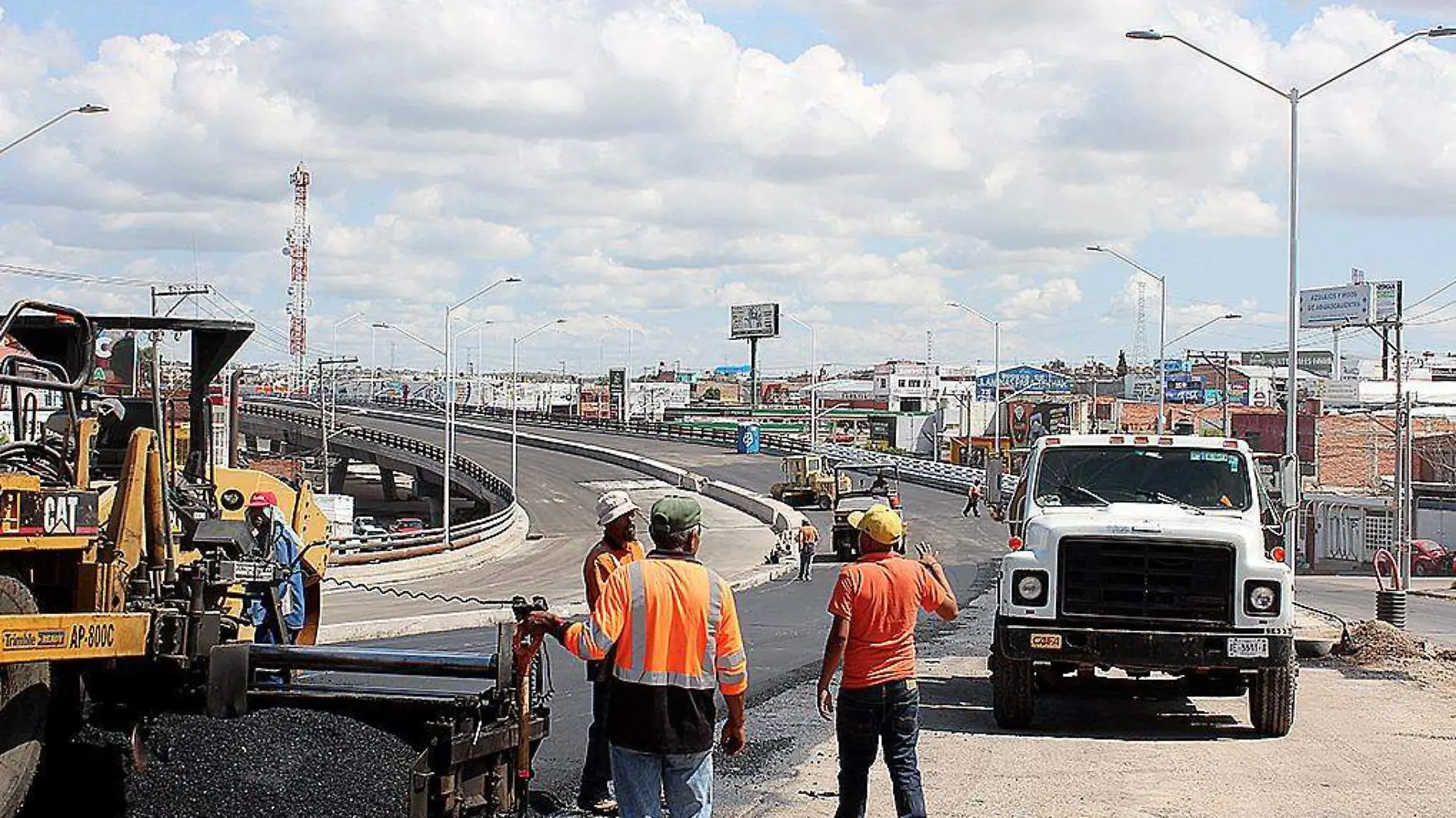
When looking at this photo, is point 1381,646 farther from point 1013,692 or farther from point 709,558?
point 709,558

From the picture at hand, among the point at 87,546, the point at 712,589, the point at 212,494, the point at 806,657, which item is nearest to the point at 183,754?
the point at 87,546

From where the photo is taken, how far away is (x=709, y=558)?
164 feet

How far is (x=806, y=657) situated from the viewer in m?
17.4

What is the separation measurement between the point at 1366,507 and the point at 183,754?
52.3 metres

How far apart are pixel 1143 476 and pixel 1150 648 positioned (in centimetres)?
196

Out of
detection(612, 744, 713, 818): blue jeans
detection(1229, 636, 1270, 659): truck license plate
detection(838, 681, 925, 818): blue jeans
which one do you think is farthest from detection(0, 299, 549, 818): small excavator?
detection(1229, 636, 1270, 659): truck license plate

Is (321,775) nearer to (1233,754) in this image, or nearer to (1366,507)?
(1233,754)

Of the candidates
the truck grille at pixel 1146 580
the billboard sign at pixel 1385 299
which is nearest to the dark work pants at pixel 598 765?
the truck grille at pixel 1146 580

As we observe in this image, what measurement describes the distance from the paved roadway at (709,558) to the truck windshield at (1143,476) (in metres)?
3.04

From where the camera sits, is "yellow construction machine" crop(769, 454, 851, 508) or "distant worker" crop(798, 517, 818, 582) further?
"yellow construction machine" crop(769, 454, 851, 508)

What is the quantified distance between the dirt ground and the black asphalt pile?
2107 millimetres

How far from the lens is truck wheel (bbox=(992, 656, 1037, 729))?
1220 centimetres

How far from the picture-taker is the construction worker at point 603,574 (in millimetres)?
8359

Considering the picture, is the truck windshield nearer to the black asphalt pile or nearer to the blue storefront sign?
the black asphalt pile
